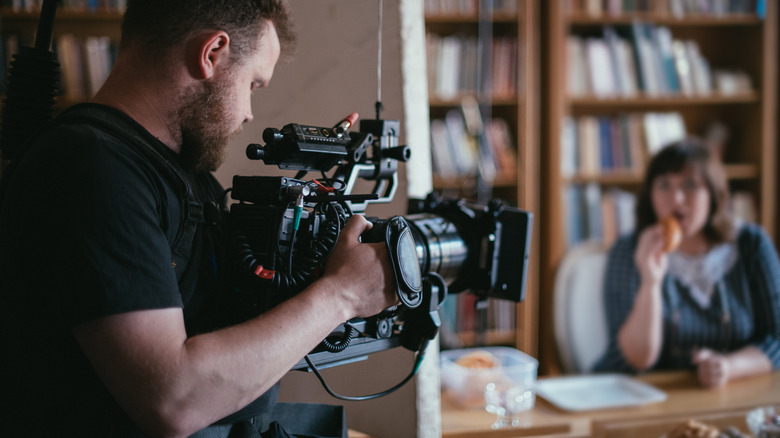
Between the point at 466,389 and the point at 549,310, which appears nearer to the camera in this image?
the point at 466,389

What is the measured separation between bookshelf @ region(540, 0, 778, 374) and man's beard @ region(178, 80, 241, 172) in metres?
2.06

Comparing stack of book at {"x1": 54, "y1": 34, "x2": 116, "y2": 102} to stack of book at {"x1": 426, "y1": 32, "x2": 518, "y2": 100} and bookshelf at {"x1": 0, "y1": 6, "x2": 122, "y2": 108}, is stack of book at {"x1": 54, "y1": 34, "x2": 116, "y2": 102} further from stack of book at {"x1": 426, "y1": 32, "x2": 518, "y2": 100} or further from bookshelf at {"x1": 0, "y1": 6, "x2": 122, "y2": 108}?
stack of book at {"x1": 426, "y1": 32, "x2": 518, "y2": 100}

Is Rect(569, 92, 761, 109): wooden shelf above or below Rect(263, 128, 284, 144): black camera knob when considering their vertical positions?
above

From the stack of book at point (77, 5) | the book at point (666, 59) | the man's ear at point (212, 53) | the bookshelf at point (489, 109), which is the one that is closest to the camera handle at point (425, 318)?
the man's ear at point (212, 53)

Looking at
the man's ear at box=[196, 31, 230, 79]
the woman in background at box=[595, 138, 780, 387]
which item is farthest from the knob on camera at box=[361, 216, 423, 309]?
the woman in background at box=[595, 138, 780, 387]

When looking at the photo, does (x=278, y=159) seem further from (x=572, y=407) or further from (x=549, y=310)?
(x=549, y=310)

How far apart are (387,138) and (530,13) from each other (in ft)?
6.17

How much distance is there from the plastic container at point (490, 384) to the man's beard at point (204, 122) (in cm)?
80

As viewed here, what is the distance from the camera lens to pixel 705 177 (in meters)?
2.01

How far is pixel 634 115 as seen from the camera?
2818 millimetres

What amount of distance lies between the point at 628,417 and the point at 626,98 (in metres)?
1.76

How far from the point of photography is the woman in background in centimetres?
189

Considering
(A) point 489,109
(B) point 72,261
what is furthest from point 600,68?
(B) point 72,261

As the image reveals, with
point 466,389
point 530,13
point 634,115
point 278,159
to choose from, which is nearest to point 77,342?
point 278,159
